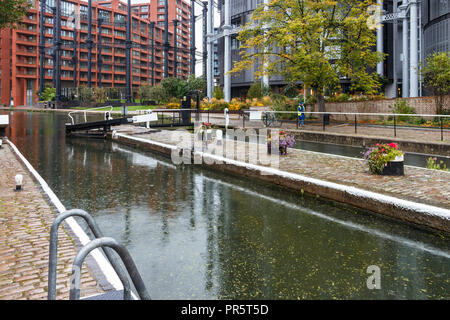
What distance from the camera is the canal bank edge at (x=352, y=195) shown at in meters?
6.53

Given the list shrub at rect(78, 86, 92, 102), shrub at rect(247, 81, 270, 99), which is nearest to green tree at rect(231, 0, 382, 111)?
shrub at rect(247, 81, 270, 99)

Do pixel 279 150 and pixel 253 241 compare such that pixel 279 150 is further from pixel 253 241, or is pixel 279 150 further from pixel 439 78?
pixel 439 78

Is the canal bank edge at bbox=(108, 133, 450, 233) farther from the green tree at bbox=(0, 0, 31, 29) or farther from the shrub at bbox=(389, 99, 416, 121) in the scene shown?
the shrub at bbox=(389, 99, 416, 121)

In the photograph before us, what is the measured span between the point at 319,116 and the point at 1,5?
20.1m

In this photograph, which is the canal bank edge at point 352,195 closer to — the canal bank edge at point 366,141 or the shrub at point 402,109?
the canal bank edge at point 366,141

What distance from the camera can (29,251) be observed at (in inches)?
202

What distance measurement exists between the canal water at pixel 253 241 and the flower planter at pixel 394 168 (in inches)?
96.8

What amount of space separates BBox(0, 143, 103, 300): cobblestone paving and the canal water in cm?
76

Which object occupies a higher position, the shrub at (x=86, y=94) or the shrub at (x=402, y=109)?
the shrub at (x=86, y=94)

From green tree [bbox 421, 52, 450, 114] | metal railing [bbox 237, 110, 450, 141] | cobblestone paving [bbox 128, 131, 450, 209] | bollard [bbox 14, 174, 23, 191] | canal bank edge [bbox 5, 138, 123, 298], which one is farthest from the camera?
green tree [bbox 421, 52, 450, 114]

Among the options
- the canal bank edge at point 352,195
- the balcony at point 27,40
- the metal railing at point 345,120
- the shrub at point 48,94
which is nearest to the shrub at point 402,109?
the metal railing at point 345,120

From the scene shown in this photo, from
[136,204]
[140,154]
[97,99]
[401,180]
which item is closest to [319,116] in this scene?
[140,154]

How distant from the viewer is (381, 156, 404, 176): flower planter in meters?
9.83

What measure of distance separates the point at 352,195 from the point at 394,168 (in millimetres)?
2490
